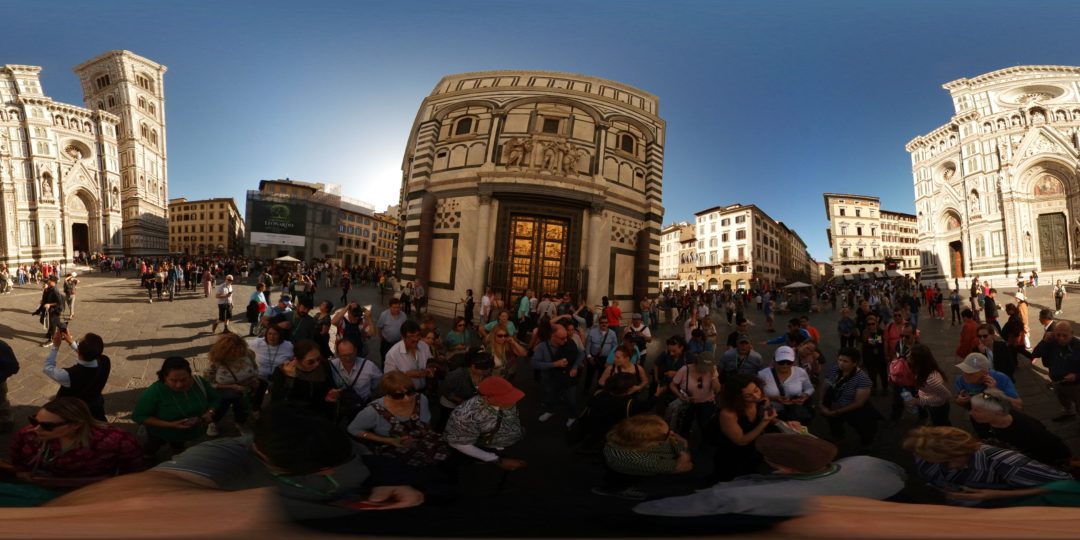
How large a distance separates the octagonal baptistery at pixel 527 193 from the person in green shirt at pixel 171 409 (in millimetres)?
7148

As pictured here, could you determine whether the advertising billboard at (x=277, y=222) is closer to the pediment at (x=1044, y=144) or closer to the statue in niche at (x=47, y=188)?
the statue in niche at (x=47, y=188)

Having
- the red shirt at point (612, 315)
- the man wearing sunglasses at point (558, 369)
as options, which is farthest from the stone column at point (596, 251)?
the man wearing sunglasses at point (558, 369)

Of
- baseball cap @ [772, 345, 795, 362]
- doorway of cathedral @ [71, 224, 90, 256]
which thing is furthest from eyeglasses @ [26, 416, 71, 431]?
doorway of cathedral @ [71, 224, 90, 256]

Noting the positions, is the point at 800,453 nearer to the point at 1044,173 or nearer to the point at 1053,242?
the point at 1053,242

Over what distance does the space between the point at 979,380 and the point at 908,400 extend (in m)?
0.65

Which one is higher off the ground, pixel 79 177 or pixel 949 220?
pixel 79 177

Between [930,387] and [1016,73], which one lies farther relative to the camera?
[1016,73]

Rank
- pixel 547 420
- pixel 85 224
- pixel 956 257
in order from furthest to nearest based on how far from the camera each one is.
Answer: pixel 85 224, pixel 956 257, pixel 547 420

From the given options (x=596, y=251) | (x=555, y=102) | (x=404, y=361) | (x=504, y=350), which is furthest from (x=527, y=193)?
(x=404, y=361)

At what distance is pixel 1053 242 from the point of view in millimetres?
20156

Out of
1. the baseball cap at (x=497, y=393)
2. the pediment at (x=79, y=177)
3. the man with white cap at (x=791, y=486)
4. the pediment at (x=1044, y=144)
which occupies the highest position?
the pediment at (x=1044, y=144)

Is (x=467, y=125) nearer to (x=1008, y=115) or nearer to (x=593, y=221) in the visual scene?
(x=593, y=221)

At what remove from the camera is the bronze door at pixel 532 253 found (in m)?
10.1

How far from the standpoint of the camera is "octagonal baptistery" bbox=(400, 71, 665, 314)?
32.6 ft
